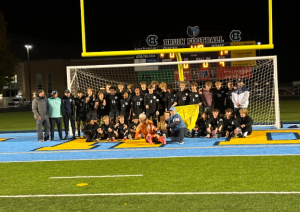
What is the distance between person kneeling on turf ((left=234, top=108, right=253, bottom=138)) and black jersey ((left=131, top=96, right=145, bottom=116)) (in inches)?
112

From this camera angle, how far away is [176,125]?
1239 cm

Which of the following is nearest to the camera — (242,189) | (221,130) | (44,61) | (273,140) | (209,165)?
(242,189)

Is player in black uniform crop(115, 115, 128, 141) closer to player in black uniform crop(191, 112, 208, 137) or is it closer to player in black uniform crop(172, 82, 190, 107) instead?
player in black uniform crop(172, 82, 190, 107)

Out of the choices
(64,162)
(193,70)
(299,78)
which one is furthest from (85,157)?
(299,78)

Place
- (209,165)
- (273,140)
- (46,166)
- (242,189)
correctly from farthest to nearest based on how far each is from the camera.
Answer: (273,140) < (46,166) < (209,165) < (242,189)

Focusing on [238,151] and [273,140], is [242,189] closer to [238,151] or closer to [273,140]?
[238,151]

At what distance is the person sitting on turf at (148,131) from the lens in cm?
1227

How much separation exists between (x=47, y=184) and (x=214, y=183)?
2740 millimetres

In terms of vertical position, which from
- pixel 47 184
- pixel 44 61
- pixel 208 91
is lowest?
pixel 47 184

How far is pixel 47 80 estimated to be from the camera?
64.4 meters

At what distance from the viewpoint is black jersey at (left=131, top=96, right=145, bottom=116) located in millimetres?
13539

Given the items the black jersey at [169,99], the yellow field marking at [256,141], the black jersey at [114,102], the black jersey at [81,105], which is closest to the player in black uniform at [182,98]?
the black jersey at [169,99]

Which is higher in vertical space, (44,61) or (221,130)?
(44,61)

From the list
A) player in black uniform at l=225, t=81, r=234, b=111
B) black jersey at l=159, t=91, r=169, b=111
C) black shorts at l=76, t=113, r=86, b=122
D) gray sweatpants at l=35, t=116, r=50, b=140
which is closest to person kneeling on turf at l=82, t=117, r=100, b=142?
black shorts at l=76, t=113, r=86, b=122
